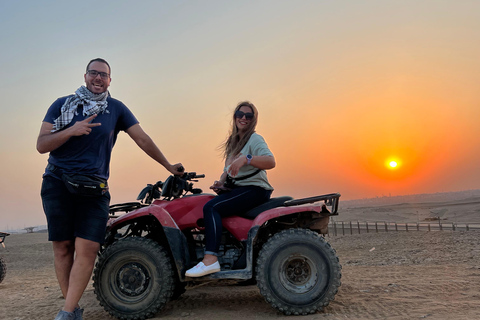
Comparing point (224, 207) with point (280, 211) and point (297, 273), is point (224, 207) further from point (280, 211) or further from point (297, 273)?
point (297, 273)

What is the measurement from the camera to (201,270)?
4820mm

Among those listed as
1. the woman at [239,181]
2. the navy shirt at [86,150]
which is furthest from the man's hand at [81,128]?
the woman at [239,181]

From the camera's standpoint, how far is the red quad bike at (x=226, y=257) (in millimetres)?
4980

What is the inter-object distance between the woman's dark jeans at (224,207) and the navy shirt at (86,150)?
1274 millimetres

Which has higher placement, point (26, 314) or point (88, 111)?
point (88, 111)

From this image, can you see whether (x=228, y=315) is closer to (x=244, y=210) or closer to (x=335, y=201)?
(x=244, y=210)

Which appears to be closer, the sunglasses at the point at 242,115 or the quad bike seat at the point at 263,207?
the quad bike seat at the point at 263,207

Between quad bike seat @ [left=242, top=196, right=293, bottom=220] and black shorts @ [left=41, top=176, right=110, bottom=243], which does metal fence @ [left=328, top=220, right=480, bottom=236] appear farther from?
black shorts @ [left=41, top=176, right=110, bottom=243]

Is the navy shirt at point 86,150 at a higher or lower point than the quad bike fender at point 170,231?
higher

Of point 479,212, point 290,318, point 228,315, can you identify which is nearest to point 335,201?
point 290,318

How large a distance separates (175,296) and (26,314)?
1.98m

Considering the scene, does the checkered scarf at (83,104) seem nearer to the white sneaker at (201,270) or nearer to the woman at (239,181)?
the woman at (239,181)

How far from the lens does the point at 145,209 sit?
5.28 meters

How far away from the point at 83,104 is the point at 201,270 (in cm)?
222
